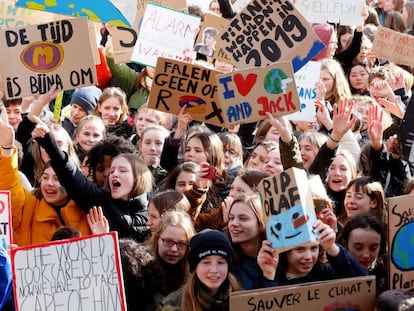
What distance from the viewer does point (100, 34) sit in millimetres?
12555

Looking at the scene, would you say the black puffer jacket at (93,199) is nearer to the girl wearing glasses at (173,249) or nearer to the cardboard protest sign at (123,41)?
the girl wearing glasses at (173,249)

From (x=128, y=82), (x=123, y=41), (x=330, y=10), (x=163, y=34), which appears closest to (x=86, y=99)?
(x=123, y=41)

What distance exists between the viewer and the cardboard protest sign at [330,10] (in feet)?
35.7

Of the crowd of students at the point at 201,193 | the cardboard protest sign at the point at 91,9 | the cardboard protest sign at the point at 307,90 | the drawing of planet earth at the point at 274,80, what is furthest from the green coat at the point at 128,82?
the drawing of planet earth at the point at 274,80

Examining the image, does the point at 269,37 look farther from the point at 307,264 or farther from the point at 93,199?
the point at 307,264

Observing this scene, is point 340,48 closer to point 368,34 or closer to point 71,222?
point 368,34

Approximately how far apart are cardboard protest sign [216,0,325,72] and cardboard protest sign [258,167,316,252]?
170 cm

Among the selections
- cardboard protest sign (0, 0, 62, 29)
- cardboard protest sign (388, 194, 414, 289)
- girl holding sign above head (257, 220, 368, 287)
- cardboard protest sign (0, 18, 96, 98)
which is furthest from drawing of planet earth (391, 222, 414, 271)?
cardboard protest sign (0, 0, 62, 29)

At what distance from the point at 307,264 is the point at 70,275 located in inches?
46.6

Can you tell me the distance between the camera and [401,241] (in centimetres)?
587

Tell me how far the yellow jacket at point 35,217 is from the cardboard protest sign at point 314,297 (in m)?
1.85

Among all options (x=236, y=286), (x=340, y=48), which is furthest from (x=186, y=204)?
(x=340, y=48)

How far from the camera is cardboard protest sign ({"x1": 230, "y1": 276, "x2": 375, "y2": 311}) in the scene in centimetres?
548

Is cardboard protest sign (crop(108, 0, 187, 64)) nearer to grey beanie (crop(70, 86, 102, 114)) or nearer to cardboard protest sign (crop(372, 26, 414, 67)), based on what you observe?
grey beanie (crop(70, 86, 102, 114))
